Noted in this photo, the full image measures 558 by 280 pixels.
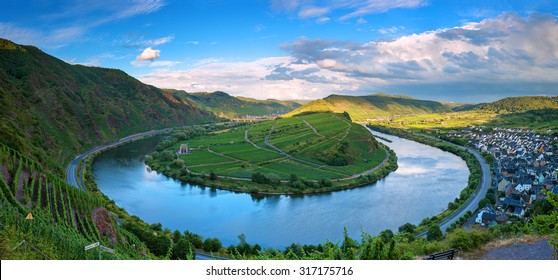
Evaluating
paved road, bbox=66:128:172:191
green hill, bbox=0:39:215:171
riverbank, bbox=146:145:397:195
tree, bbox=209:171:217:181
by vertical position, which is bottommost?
riverbank, bbox=146:145:397:195

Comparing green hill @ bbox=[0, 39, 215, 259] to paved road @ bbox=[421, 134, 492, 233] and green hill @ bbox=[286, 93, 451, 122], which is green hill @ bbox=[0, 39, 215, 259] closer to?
paved road @ bbox=[421, 134, 492, 233]

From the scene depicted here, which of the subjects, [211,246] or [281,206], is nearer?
[211,246]

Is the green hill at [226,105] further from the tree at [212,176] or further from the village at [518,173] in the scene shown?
the tree at [212,176]

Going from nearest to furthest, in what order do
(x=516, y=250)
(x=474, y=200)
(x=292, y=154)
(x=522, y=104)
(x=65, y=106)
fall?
(x=516, y=250) < (x=474, y=200) < (x=292, y=154) < (x=65, y=106) < (x=522, y=104)

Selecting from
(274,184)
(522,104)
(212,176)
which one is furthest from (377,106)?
(274,184)

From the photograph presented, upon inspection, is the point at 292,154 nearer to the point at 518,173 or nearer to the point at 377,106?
the point at 518,173

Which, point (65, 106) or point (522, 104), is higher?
point (522, 104)

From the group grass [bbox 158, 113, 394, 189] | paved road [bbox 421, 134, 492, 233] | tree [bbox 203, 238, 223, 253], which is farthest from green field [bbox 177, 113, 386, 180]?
tree [bbox 203, 238, 223, 253]

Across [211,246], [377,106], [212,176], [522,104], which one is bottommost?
[211,246]
